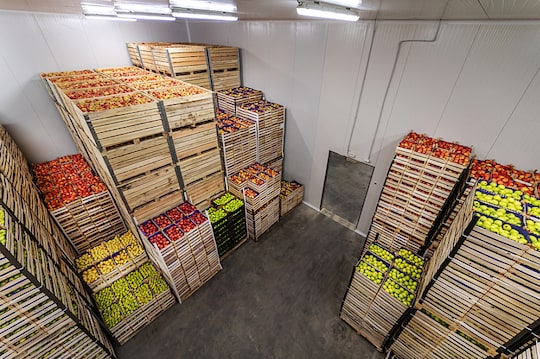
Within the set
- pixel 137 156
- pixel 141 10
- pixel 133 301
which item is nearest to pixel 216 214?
pixel 137 156

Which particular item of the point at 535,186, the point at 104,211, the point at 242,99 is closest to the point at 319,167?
the point at 242,99

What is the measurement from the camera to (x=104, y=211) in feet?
24.1

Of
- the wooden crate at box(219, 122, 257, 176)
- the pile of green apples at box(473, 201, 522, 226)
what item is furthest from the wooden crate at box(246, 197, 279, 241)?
the pile of green apples at box(473, 201, 522, 226)

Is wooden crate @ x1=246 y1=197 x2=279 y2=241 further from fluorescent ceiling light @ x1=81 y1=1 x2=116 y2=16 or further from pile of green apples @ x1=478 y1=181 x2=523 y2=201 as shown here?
fluorescent ceiling light @ x1=81 y1=1 x2=116 y2=16

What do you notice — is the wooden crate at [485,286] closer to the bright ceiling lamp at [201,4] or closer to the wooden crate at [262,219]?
the wooden crate at [262,219]

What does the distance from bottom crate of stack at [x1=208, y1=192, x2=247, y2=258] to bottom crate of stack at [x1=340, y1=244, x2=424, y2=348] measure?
13.2 ft

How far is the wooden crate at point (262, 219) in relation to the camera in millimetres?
8047

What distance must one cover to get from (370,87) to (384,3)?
268 centimetres

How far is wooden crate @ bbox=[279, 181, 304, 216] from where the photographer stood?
9230 mm

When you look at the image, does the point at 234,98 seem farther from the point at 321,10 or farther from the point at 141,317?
the point at 141,317

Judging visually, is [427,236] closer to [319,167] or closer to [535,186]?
[535,186]

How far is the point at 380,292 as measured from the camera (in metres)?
5.07

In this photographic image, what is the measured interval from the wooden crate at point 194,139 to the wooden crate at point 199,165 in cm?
13

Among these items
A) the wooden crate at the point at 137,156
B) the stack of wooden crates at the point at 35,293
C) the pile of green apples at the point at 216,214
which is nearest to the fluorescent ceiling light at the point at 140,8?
the wooden crate at the point at 137,156
